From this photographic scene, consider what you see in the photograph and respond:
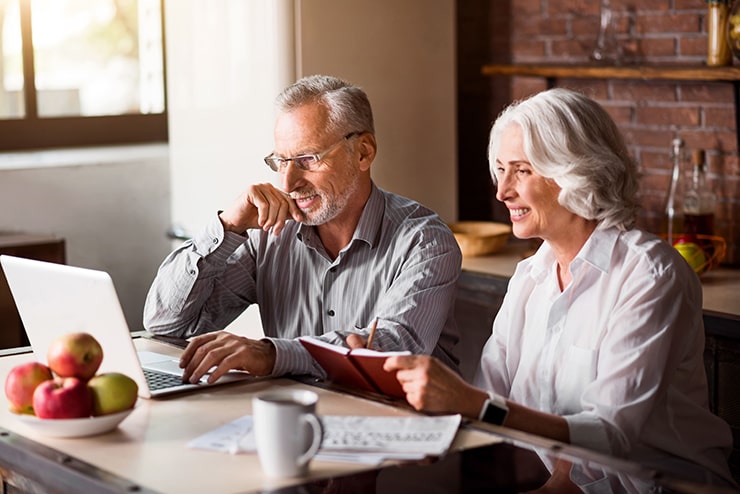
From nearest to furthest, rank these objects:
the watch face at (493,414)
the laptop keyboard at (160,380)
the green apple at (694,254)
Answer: the watch face at (493,414)
the laptop keyboard at (160,380)
the green apple at (694,254)

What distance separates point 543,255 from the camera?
232 cm

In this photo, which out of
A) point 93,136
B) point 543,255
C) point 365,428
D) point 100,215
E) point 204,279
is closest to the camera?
point 365,428

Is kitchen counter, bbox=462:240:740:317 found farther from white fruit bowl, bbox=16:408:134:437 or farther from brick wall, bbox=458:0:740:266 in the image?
white fruit bowl, bbox=16:408:134:437

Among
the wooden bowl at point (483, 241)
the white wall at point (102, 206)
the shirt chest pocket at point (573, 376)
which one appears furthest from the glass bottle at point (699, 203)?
the white wall at point (102, 206)

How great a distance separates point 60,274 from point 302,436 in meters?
0.64

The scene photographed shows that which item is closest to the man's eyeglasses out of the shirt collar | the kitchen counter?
the shirt collar

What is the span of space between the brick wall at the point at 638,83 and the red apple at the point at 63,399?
222cm

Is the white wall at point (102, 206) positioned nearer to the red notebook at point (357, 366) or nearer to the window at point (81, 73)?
the window at point (81, 73)

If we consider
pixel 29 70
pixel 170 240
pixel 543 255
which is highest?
pixel 29 70

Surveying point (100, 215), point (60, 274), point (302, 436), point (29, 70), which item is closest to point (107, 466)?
point (302, 436)

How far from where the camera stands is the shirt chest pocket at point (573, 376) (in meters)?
2.09

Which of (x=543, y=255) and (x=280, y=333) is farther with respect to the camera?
(x=280, y=333)

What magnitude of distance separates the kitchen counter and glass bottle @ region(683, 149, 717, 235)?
14 centimetres

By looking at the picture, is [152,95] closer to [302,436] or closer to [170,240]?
[170,240]
